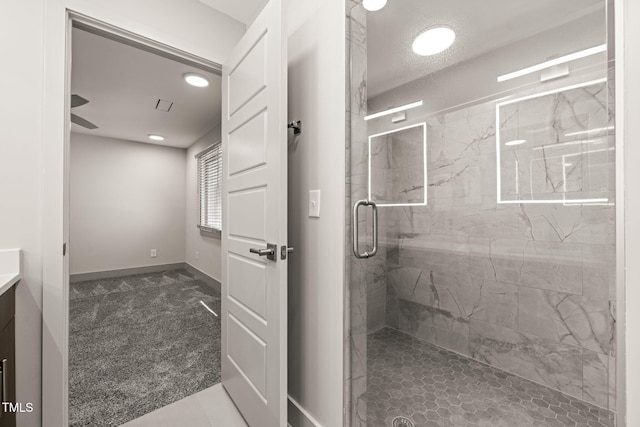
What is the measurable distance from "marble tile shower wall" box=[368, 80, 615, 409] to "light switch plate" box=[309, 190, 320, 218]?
0.94 ft

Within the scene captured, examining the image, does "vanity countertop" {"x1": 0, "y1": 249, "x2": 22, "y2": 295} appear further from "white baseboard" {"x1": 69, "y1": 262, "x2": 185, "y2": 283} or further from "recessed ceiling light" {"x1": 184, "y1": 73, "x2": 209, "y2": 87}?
"white baseboard" {"x1": 69, "y1": 262, "x2": 185, "y2": 283}

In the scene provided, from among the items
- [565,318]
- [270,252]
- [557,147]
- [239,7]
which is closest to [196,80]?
[239,7]

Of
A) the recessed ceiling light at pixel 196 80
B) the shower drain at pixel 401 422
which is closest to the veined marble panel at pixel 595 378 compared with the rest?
the shower drain at pixel 401 422

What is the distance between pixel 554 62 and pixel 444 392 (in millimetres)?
1619

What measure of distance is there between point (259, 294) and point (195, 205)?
4.18 metres

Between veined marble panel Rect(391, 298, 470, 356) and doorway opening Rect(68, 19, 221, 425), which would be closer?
veined marble panel Rect(391, 298, 470, 356)

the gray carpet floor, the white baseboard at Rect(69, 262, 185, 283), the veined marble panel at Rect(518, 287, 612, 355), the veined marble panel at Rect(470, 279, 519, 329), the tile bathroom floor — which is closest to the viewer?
the veined marble panel at Rect(518, 287, 612, 355)

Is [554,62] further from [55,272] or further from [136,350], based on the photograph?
[136,350]

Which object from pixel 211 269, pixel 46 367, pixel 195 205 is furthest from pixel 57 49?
pixel 195 205

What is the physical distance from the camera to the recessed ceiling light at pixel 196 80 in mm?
2691

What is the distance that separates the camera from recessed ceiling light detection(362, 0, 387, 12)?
1252 mm

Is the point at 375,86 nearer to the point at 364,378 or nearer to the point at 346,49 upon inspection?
the point at 346,49

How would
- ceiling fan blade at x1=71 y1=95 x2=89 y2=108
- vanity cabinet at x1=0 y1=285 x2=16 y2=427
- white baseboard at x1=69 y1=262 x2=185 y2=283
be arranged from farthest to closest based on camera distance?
white baseboard at x1=69 y1=262 x2=185 y2=283 → ceiling fan blade at x1=71 y1=95 x2=89 y2=108 → vanity cabinet at x1=0 y1=285 x2=16 y2=427

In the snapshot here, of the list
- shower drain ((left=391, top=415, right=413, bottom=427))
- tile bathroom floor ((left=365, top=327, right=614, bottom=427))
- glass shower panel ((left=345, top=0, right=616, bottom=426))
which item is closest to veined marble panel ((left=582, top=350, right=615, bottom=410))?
glass shower panel ((left=345, top=0, right=616, bottom=426))
